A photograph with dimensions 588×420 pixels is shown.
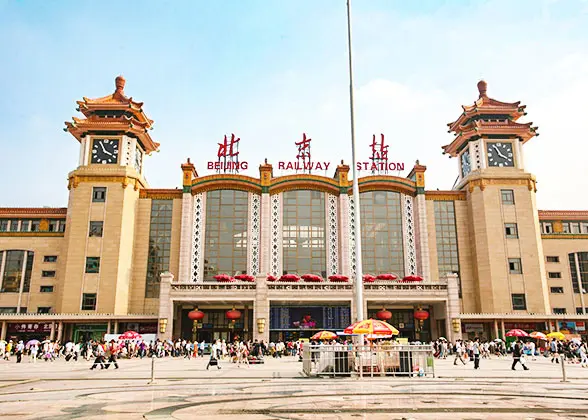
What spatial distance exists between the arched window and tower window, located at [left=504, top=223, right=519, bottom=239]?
2047 inches

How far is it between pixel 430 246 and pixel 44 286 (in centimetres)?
4251

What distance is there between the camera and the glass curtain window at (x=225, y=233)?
55.4 meters

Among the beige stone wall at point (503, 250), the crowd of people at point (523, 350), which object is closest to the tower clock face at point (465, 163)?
the beige stone wall at point (503, 250)

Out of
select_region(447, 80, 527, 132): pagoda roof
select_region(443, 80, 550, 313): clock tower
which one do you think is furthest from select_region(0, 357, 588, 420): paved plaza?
select_region(447, 80, 527, 132): pagoda roof

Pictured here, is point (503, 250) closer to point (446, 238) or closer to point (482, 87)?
point (446, 238)

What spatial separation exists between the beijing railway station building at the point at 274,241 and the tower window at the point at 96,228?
0.15 meters

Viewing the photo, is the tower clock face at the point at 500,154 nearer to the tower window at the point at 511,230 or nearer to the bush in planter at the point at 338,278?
the tower window at the point at 511,230

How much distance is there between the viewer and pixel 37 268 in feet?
186

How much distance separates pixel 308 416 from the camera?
12430 millimetres

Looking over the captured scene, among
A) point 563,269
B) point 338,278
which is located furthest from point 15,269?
point 563,269

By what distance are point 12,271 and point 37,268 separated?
2.83 m

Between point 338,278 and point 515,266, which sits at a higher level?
point 515,266

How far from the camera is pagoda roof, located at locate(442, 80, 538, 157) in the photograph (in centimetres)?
5988

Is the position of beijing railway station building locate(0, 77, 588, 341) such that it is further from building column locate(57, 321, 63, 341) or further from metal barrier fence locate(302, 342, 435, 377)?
metal barrier fence locate(302, 342, 435, 377)
